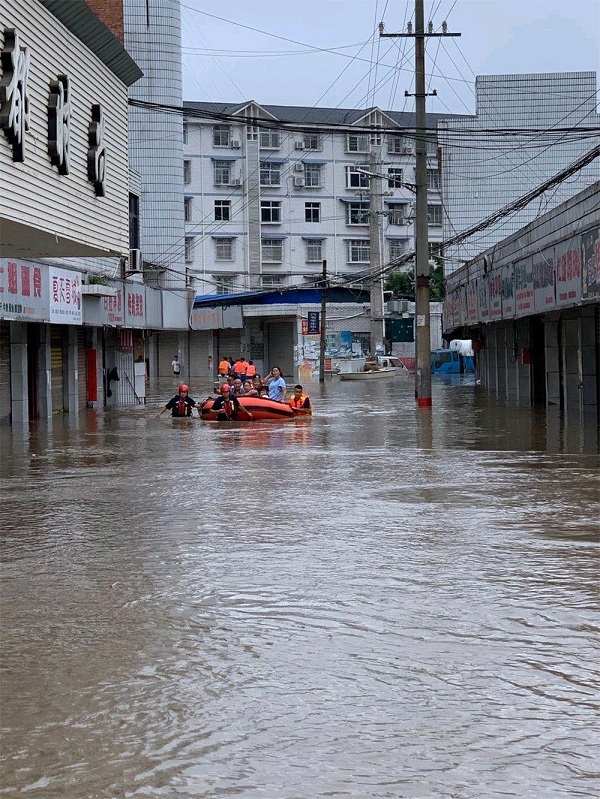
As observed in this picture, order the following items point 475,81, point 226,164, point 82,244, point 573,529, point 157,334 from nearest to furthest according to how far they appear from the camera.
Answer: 1. point 573,529
2. point 82,244
3. point 475,81
4. point 157,334
5. point 226,164

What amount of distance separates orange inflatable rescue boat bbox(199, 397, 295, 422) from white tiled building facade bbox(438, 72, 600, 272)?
31.1 m

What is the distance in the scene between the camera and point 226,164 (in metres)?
85.9

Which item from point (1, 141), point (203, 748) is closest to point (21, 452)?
point (1, 141)

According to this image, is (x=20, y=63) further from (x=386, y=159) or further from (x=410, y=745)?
(x=386, y=159)

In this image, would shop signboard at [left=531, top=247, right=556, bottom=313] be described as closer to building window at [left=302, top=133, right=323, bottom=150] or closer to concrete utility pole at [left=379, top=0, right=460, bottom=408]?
concrete utility pole at [left=379, top=0, right=460, bottom=408]

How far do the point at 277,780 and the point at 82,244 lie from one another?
18477mm

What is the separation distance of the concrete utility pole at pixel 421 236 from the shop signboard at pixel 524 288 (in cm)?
284

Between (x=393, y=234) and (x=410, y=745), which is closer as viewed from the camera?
(x=410, y=745)

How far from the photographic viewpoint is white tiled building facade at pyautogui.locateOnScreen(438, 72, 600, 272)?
63.2m

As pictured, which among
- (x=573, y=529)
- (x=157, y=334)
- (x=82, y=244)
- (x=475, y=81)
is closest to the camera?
(x=573, y=529)

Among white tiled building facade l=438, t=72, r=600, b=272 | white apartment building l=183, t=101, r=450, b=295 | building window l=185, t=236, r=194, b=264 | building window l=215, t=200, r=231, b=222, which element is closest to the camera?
white tiled building facade l=438, t=72, r=600, b=272

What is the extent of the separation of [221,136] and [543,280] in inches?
2345

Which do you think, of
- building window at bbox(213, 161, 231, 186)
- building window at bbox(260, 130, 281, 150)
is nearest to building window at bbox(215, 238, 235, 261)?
building window at bbox(213, 161, 231, 186)

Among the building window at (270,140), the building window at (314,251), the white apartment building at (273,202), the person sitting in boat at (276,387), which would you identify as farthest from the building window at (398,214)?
the person sitting in boat at (276,387)
